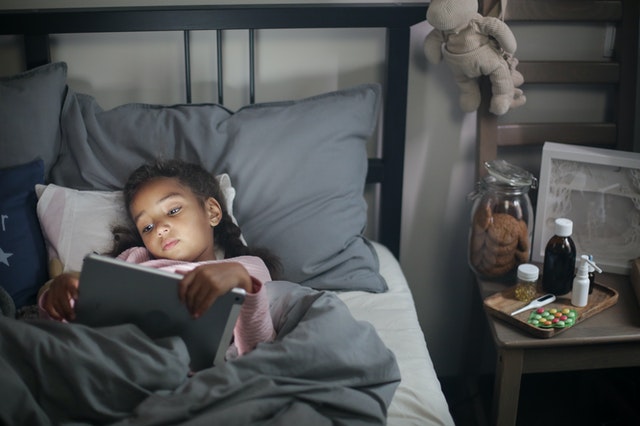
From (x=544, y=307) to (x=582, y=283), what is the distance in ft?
0.28

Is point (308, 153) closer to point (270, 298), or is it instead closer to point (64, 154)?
point (270, 298)

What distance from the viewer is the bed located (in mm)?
1181

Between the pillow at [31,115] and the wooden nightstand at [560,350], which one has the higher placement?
the pillow at [31,115]

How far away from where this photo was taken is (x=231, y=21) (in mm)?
1614

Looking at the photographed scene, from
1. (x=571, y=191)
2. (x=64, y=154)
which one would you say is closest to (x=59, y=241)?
(x=64, y=154)

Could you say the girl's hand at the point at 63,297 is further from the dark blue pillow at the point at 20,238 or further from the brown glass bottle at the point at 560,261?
the brown glass bottle at the point at 560,261

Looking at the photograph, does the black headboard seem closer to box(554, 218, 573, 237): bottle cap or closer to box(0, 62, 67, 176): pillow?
box(0, 62, 67, 176): pillow

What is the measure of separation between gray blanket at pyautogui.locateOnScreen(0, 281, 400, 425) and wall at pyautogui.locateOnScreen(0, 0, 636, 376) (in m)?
0.77

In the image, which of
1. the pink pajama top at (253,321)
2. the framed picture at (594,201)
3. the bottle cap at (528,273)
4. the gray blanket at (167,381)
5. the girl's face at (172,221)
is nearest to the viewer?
the gray blanket at (167,381)

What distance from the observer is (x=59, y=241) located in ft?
4.64

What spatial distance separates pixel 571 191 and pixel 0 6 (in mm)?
1343

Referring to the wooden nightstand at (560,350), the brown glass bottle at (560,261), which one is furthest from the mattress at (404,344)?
the brown glass bottle at (560,261)

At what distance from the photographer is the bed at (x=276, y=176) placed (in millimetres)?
1181

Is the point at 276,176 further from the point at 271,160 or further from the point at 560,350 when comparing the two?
the point at 560,350
